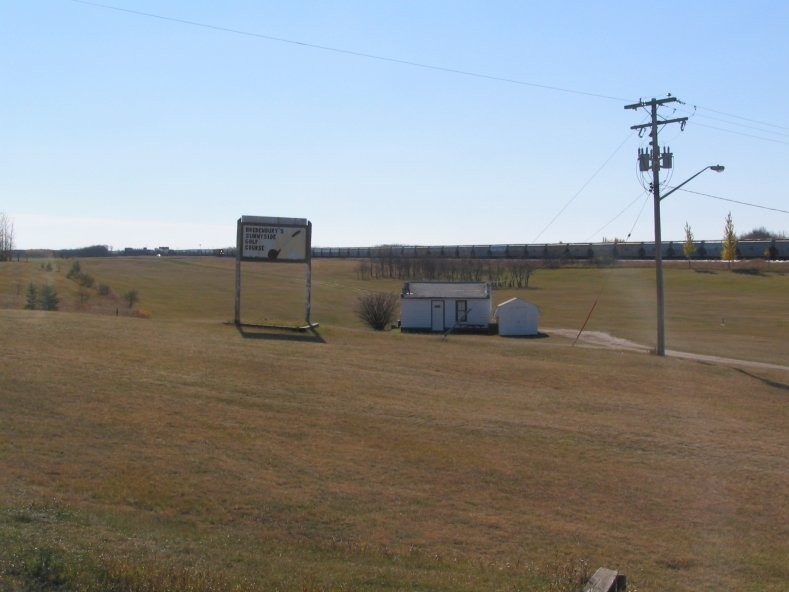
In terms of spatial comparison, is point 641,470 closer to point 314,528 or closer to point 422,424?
point 422,424

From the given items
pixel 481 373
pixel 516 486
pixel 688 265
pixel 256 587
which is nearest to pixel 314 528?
pixel 256 587

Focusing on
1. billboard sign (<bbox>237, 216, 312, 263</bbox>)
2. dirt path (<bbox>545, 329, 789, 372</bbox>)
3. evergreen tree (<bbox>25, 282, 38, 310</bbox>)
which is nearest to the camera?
billboard sign (<bbox>237, 216, 312, 263</bbox>)

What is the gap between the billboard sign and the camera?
3484cm

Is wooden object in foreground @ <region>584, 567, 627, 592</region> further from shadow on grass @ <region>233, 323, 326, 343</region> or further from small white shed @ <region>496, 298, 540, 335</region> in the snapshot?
small white shed @ <region>496, 298, 540, 335</region>

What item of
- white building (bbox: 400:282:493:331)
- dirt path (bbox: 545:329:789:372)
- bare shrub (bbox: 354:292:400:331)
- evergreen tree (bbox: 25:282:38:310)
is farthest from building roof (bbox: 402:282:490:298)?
evergreen tree (bbox: 25:282:38:310)

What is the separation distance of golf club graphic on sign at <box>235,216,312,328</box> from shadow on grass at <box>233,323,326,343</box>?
4.58ft

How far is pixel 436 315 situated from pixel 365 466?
1655 inches

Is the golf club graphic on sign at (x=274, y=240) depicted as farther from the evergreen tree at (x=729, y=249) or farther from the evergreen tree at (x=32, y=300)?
the evergreen tree at (x=729, y=249)

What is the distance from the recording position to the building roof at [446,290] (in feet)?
186

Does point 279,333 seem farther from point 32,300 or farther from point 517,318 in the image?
point 517,318

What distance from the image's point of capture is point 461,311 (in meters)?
56.8

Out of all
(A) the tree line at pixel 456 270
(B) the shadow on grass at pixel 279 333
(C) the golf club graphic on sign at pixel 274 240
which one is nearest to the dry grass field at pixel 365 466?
(B) the shadow on grass at pixel 279 333

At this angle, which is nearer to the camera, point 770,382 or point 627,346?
point 770,382

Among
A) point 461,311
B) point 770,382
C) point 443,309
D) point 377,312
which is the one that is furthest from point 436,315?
point 770,382
